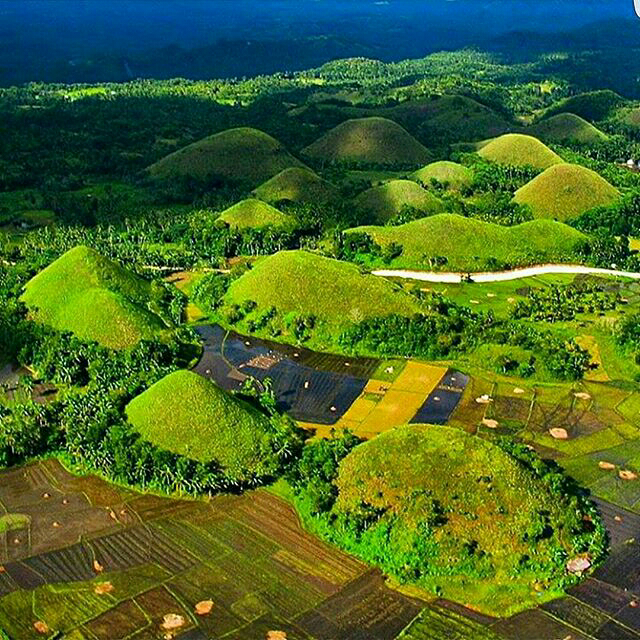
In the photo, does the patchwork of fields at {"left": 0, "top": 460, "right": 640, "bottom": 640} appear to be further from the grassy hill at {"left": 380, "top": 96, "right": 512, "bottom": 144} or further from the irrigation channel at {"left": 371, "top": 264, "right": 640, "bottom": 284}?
the grassy hill at {"left": 380, "top": 96, "right": 512, "bottom": 144}

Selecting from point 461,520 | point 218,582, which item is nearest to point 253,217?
point 461,520

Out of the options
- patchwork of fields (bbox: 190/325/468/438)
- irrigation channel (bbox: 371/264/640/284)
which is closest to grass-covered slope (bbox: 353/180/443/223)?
irrigation channel (bbox: 371/264/640/284)

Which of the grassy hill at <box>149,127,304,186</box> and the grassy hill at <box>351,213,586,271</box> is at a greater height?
the grassy hill at <box>149,127,304,186</box>

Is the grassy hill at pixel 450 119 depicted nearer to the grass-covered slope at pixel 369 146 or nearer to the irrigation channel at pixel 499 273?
the grass-covered slope at pixel 369 146

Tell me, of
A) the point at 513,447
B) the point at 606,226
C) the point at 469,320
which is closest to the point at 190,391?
the point at 513,447

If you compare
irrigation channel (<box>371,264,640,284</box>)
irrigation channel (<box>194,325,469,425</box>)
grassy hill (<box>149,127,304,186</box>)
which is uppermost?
grassy hill (<box>149,127,304,186</box>)

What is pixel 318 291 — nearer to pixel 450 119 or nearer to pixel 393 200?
pixel 393 200

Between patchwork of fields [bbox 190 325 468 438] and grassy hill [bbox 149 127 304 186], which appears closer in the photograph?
patchwork of fields [bbox 190 325 468 438]
